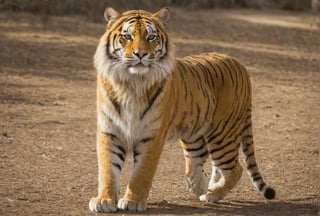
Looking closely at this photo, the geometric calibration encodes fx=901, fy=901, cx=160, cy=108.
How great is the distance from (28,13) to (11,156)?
33.5 ft

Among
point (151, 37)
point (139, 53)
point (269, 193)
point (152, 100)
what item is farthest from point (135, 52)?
point (269, 193)

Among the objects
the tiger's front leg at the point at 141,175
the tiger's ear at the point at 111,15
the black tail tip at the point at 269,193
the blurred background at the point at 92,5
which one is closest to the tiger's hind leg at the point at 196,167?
the black tail tip at the point at 269,193

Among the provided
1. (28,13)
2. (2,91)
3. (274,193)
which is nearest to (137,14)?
(274,193)

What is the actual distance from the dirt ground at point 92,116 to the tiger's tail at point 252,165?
0.35 ft

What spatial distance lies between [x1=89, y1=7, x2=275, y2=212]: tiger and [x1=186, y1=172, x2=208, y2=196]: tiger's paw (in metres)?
0.08

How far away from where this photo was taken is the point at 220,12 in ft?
66.2

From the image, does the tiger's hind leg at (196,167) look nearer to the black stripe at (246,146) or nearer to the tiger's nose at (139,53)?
the black stripe at (246,146)

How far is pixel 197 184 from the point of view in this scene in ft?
22.2

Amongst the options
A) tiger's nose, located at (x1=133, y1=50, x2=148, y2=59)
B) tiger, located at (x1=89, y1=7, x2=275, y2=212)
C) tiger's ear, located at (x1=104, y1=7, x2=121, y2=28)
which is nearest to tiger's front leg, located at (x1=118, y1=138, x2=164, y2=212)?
tiger, located at (x1=89, y1=7, x2=275, y2=212)

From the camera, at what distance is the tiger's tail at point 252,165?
21.5 ft

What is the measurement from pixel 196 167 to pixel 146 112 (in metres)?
0.86

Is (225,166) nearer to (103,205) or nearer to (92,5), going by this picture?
(103,205)

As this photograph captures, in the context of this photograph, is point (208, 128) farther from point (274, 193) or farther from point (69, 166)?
point (69, 166)

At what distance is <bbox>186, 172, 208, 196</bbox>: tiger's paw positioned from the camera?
266 inches
